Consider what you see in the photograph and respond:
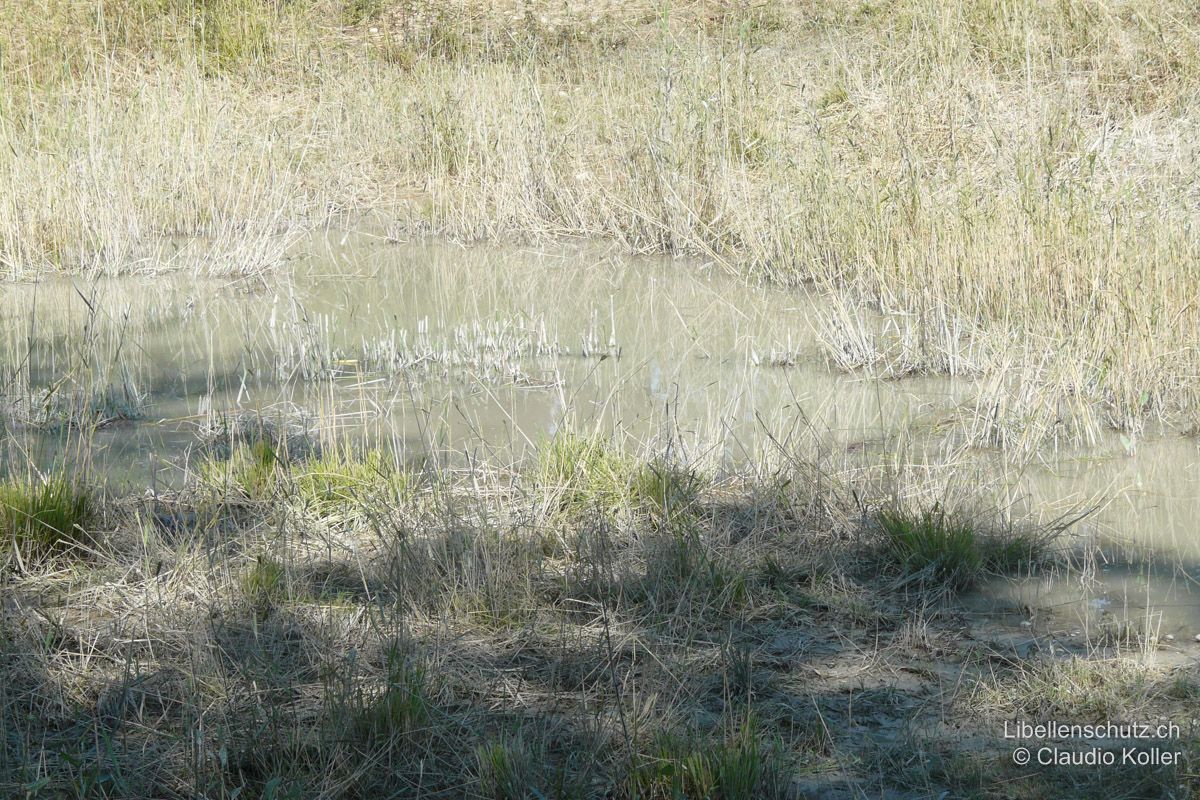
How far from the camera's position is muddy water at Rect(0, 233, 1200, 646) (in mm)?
3865

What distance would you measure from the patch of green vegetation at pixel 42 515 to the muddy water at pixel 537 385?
204 mm

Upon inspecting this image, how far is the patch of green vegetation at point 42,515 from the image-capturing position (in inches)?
134

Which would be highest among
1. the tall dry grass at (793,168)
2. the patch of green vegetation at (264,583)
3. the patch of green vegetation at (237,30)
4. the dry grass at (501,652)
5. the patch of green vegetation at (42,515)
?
the patch of green vegetation at (237,30)

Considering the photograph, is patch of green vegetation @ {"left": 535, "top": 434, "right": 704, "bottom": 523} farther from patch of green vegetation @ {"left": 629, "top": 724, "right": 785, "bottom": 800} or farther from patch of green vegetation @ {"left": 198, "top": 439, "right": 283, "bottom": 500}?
patch of green vegetation @ {"left": 629, "top": 724, "right": 785, "bottom": 800}

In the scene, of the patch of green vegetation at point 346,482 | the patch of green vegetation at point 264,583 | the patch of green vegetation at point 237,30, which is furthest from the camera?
the patch of green vegetation at point 237,30

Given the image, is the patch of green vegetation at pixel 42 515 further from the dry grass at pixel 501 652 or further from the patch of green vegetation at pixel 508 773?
the patch of green vegetation at pixel 508 773

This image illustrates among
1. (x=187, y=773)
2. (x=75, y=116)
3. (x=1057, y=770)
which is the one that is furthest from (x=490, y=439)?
(x=75, y=116)

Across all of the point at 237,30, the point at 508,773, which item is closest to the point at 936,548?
the point at 508,773

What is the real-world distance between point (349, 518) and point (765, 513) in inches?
52.4

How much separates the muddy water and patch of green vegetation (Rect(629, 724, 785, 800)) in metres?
1.16

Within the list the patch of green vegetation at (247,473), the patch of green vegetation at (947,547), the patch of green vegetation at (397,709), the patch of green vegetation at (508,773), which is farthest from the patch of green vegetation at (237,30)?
the patch of green vegetation at (508,773)

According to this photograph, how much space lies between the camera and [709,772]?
2.26 meters

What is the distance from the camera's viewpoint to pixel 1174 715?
257 cm

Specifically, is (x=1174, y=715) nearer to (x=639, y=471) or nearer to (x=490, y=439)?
(x=639, y=471)
